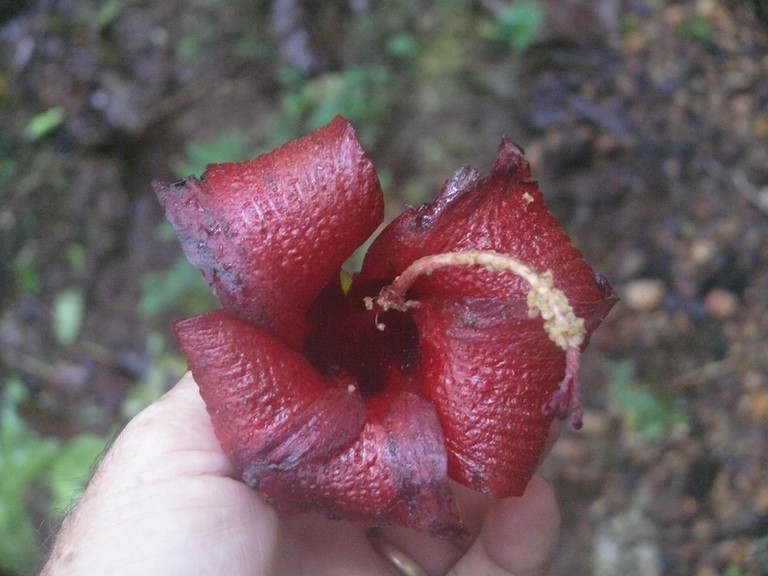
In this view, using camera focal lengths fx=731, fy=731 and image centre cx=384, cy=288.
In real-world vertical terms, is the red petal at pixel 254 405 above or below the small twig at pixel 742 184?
above

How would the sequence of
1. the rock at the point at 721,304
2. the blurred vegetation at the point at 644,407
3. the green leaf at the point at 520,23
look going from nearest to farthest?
the blurred vegetation at the point at 644,407 → the rock at the point at 721,304 → the green leaf at the point at 520,23

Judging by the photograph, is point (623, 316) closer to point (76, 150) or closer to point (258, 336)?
point (258, 336)

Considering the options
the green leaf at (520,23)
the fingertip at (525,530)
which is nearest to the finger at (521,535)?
the fingertip at (525,530)

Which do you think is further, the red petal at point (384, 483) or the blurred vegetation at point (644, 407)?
the blurred vegetation at point (644, 407)

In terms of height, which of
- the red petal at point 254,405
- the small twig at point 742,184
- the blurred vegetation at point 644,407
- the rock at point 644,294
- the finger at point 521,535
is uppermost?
the red petal at point 254,405

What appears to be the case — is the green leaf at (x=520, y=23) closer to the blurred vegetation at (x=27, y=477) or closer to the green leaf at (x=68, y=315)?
the green leaf at (x=68, y=315)

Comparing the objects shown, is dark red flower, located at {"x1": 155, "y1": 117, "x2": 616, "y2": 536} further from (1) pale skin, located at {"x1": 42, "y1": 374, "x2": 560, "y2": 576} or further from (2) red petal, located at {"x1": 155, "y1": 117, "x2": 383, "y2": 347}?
(1) pale skin, located at {"x1": 42, "y1": 374, "x2": 560, "y2": 576}

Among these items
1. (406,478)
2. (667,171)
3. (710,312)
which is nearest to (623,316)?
(710,312)

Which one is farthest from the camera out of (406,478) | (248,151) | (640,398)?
(248,151)
